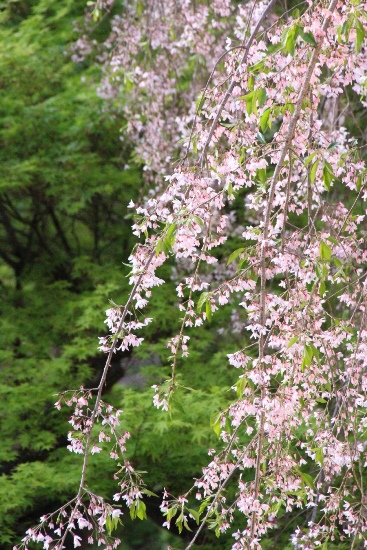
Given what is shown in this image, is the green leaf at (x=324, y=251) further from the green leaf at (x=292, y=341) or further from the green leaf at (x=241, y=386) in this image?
the green leaf at (x=241, y=386)

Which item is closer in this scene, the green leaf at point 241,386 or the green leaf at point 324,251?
the green leaf at point 324,251

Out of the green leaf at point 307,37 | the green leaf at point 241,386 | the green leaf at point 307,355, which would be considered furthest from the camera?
the green leaf at point 241,386

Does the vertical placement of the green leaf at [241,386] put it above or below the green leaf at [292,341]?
below

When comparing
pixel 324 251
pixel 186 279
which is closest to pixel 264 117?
pixel 324 251

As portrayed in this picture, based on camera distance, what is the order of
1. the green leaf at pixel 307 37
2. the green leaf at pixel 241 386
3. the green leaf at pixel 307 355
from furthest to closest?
1. the green leaf at pixel 241 386
2. the green leaf at pixel 307 355
3. the green leaf at pixel 307 37

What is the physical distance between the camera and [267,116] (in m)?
1.97

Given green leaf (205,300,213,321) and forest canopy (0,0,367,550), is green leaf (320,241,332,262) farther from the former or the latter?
green leaf (205,300,213,321)

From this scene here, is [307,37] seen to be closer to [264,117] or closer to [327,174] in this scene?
[264,117]

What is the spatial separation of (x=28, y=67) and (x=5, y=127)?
497 mm

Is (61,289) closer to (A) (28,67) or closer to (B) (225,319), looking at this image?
(B) (225,319)

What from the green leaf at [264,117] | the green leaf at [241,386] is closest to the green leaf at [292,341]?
the green leaf at [241,386]

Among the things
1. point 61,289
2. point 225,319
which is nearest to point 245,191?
point 225,319

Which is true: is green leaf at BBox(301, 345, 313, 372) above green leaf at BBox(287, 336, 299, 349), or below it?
below

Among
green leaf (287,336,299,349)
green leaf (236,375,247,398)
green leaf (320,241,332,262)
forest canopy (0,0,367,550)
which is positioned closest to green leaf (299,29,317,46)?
forest canopy (0,0,367,550)
